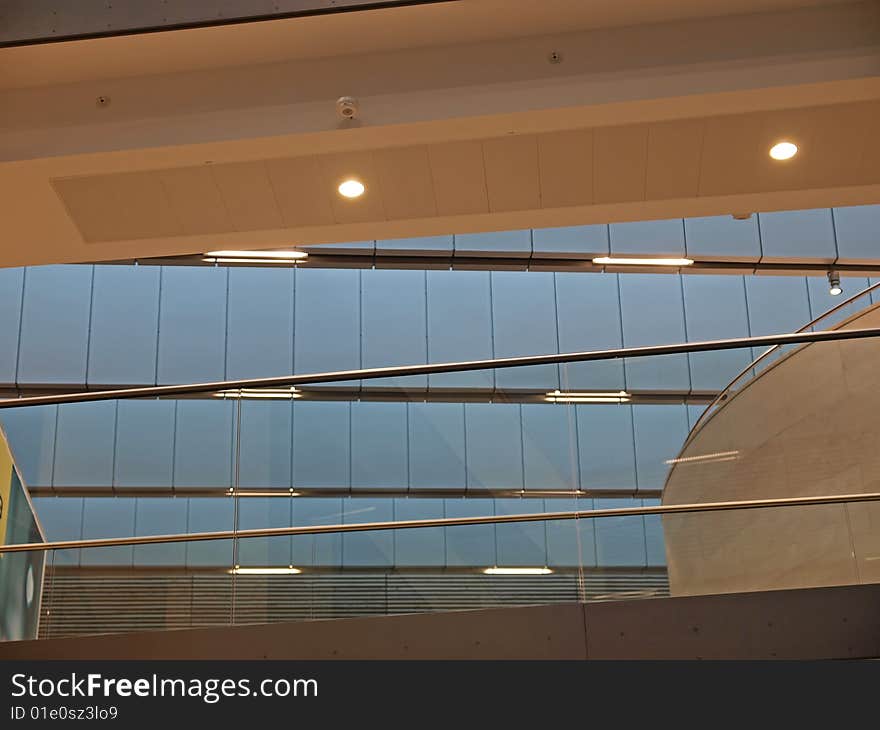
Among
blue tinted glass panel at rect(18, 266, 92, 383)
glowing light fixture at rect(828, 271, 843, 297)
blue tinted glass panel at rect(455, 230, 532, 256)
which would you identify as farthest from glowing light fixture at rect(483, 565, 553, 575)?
blue tinted glass panel at rect(18, 266, 92, 383)

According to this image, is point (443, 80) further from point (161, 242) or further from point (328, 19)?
point (161, 242)

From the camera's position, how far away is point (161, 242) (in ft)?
23.8

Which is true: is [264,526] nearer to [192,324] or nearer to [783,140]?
[783,140]

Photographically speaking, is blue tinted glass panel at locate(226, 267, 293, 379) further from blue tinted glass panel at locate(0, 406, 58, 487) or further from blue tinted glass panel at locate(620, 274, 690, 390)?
blue tinted glass panel at locate(0, 406, 58, 487)

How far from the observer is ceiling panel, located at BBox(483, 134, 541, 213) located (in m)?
6.36

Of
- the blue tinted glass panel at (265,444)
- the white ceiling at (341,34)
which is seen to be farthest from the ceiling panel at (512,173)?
the blue tinted glass panel at (265,444)

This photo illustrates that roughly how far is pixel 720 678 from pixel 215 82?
4308 mm

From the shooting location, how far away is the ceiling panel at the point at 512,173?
Answer: 6.36m

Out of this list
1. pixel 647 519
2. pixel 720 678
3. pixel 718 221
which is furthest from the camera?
pixel 718 221

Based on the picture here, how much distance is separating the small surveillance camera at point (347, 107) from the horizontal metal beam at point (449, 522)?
7.64 feet

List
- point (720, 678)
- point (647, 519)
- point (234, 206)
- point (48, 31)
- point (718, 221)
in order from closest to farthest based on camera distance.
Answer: point (720, 678), point (647, 519), point (48, 31), point (234, 206), point (718, 221)

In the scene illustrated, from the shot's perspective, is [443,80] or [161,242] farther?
[161,242]

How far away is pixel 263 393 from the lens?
5.86 metres

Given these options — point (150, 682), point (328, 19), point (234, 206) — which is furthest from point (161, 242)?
point (150, 682)
